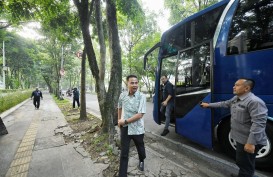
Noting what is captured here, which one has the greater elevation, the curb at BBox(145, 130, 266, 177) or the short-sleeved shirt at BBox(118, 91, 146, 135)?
the short-sleeved shirt at BBox(118, 91, 146, 135)

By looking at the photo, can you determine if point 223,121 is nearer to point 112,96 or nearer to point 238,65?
point 238,65

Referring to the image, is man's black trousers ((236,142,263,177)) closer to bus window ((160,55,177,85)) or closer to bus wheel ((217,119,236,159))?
bus wheel ((217,119,236,159))

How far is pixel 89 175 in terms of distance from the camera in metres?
3.41

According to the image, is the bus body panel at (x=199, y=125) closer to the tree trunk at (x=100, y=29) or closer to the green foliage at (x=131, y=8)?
the green foliage at (x=131, y=8)

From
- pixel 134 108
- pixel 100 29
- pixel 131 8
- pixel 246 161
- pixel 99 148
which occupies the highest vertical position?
pixel 131 8

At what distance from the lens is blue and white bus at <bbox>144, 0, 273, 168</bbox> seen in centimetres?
304

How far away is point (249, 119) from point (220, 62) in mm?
1591

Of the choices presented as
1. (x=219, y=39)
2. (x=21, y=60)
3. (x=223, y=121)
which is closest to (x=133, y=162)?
(x=223, y=121)

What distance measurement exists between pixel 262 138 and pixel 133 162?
2.58m

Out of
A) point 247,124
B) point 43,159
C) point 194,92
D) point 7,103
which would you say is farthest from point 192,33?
point 7,103

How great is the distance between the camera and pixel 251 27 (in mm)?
3188

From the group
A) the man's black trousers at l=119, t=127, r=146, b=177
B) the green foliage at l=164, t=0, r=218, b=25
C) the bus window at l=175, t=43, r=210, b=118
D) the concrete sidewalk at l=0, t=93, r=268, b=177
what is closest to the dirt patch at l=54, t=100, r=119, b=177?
the concrete sidewalk at l=0, t=93, r=268, b=177

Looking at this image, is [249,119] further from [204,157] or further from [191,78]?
[191,78]

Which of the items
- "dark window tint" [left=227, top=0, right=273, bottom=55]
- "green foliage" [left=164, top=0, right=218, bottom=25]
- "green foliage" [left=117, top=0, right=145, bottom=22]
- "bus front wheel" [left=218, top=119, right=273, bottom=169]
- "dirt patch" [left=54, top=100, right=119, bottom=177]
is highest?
"green foliage" [left=164, top=0, right=218, bottom=25]
